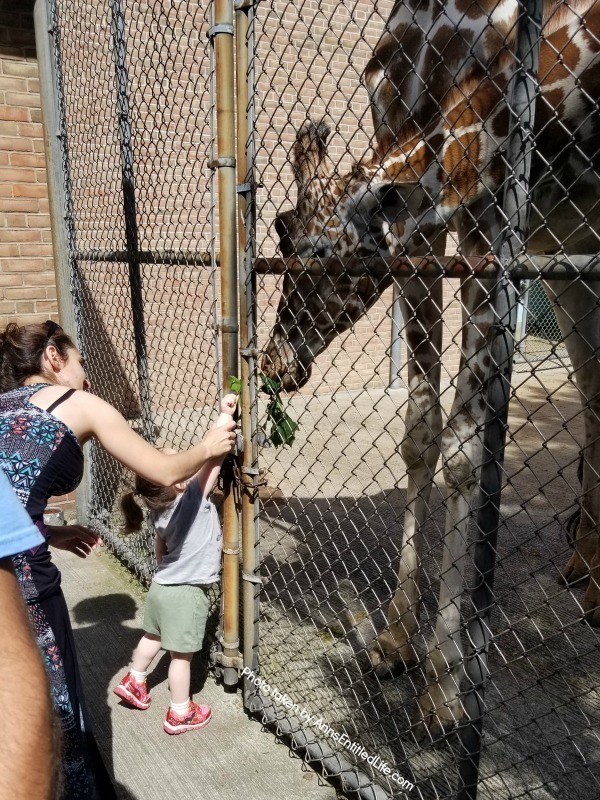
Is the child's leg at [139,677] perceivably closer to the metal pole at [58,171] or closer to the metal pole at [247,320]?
the metal pole at [247,320]

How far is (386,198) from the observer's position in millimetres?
2633

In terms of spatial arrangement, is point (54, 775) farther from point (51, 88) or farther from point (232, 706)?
point (51, 88)

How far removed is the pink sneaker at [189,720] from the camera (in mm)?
2941

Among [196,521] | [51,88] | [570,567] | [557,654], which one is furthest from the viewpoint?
[51,88]

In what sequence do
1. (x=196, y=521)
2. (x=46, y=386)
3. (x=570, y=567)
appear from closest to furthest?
(x=46, y=386)
(x=196, y=521)
(x=570, y=567)

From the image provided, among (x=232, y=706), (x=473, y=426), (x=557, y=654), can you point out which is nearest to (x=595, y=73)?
(x=473, y=426)

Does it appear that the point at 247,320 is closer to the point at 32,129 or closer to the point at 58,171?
the point at 58,171

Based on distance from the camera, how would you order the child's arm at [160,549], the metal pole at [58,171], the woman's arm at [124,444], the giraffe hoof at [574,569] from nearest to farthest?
the woman's arm at [124,444] < the child's arm at [160,549] < the giraffe hoof at [574,569] < the metal pole at [58,171]

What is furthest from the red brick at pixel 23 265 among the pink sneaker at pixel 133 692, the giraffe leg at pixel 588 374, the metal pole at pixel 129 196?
the giraffe leg at pixel 588 374

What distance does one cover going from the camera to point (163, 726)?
300cm

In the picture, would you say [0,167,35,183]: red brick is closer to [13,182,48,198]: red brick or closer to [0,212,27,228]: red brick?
[13,182,48,198]: red brick

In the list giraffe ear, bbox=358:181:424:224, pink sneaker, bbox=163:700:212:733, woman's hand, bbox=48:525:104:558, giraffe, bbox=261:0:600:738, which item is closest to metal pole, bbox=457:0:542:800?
giraffe, bbox=261:0:600:738

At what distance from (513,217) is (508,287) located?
0.59 ft

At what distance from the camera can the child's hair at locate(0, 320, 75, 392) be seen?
97.2 inches
